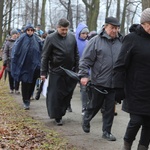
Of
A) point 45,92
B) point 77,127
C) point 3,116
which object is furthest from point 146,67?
point 3,116

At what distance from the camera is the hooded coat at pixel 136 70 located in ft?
15.3

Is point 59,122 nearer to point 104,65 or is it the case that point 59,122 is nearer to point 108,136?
point 108,136

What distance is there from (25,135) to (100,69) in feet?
5.21

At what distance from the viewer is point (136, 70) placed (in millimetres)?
4723

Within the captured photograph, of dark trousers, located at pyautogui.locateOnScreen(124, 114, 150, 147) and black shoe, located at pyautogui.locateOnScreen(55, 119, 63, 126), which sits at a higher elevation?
dark trousers, located at pyautogui.locateOnScreen(124, 114, 150, 147)

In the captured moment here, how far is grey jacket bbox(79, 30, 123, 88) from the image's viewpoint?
597 centimetres

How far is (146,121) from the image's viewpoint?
4859mm

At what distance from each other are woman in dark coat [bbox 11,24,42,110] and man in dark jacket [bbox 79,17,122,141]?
2.60m

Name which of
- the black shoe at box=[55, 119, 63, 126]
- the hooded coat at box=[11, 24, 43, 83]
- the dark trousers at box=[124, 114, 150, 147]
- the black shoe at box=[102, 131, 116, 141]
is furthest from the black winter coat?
the dark trousers at box=[124, 114, 150, 147]

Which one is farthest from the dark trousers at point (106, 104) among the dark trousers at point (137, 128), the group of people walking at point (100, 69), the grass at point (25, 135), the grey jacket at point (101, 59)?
the dark trousers at point (137, 128)

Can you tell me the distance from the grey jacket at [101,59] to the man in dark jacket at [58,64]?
1129 mm

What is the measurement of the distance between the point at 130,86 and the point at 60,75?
2.50 meters

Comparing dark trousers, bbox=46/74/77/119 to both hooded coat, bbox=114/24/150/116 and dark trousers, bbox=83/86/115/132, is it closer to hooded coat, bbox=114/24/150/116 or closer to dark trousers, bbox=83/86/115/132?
dark trousers, bbox=83/86/115/132

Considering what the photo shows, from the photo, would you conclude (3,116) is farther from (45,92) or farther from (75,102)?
(75,102)
